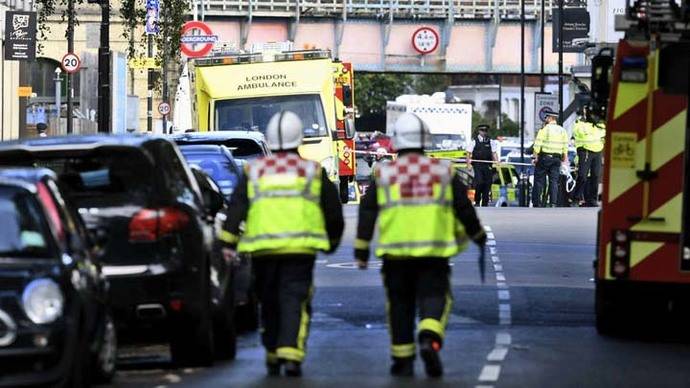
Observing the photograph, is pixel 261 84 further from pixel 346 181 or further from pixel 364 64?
pixel 364 64

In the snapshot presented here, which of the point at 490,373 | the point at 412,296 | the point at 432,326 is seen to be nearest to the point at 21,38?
the point at 412,296

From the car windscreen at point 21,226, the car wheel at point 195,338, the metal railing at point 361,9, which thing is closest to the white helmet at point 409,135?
the car wheel at point 195,338

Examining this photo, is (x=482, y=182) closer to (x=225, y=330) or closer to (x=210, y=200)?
(x=210, y=200)

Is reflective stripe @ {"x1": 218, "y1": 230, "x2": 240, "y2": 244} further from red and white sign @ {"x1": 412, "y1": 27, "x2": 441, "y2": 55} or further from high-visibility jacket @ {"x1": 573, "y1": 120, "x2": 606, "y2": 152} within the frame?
red and white sign @ {"x1": 412, "y1": 27, "x2": 441, "y2": 55}

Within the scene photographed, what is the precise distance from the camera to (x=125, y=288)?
1353 centimetres

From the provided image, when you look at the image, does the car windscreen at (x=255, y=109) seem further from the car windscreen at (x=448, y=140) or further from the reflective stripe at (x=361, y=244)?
the car windscreen at (x=448, y=140)

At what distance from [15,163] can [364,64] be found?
62.3 meters

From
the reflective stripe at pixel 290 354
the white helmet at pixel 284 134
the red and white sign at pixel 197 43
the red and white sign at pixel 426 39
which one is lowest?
the reflective stripe at pixel 290 354

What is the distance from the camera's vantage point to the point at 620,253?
52.5 ft

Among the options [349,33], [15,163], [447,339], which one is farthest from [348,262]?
[349,33]

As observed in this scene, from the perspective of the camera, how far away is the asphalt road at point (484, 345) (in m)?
13.5

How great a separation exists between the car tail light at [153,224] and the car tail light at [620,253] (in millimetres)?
3816

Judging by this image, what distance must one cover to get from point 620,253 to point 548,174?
23.9 m

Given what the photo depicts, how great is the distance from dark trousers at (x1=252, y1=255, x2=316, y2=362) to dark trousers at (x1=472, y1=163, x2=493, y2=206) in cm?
2894
